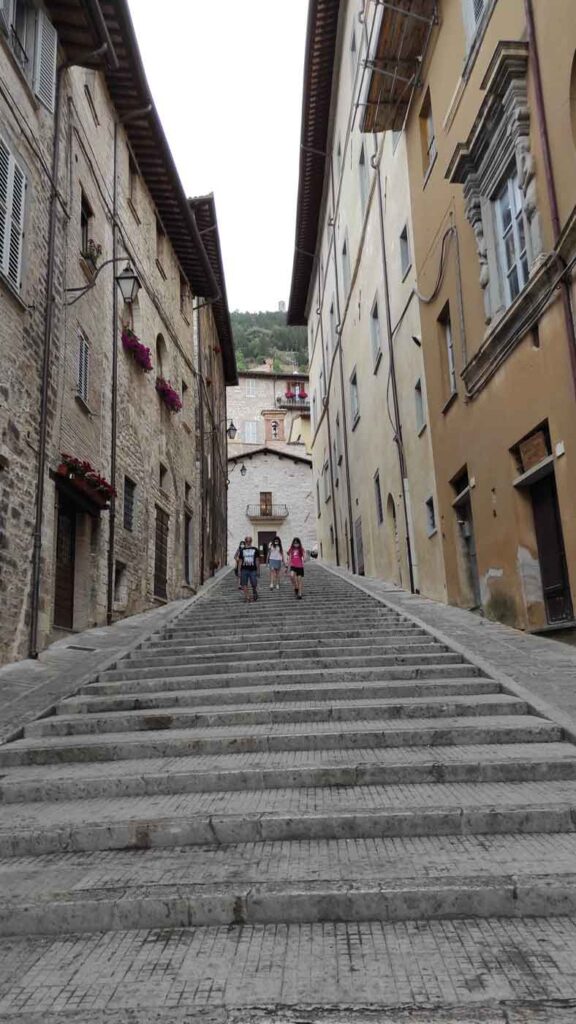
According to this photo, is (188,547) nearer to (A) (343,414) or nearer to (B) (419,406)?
(A) (343,414)

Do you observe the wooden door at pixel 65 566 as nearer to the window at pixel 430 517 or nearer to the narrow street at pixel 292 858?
the narrow street at pixel 292 858

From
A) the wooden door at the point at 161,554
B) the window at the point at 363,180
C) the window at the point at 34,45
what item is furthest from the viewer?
the window at the point at 363,180

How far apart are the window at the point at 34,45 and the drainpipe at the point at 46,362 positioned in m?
0.30

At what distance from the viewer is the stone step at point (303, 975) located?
2.50 m

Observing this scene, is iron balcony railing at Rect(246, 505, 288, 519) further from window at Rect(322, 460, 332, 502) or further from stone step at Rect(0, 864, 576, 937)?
stone step at Rect(0, 864, 576, 937)

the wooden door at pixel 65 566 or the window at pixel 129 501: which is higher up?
the window at pixel 129 501

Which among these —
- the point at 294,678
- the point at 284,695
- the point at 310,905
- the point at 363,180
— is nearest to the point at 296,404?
the point at 363,180

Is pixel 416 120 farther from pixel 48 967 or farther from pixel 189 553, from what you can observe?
pixel 48 967

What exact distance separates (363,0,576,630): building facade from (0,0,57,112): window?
5.71 metres

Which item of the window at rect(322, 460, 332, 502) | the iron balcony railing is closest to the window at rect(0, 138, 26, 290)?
the window at rect(322, 460, 332, 502)

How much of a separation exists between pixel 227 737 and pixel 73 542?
617 cm

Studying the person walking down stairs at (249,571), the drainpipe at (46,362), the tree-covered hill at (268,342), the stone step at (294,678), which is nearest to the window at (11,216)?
the drainpipe at (46,362)

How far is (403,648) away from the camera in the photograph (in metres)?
7.90

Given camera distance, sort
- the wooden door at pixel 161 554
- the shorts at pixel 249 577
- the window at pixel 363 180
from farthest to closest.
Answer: the window at pixel 363 180, the wooden door at pixel 161 554, the shorts at pixel 249 577
